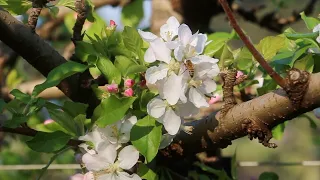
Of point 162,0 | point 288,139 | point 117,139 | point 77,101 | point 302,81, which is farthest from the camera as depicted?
point 288,139

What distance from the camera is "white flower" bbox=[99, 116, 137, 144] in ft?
2.20

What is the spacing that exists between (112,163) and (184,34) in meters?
0.15

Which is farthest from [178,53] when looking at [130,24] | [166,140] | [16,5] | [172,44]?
[130,24]

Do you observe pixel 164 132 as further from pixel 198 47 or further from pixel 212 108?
pixel 212 108

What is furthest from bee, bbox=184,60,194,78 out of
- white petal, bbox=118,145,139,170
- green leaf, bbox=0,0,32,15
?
green leaf, bbox=0,0,32,15

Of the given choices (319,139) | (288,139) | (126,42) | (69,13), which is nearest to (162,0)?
(69,13)

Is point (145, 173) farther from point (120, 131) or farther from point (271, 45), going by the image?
point (271, 45)

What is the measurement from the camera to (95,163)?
0.67m

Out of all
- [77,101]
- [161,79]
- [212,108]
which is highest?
[161,79]

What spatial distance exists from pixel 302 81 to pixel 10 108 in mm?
323

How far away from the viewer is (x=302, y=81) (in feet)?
1.81

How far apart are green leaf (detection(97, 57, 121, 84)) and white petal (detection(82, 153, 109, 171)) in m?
0.08

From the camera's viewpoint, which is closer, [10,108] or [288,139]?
[10,108]

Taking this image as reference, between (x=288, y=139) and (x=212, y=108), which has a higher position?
(x=212, y=108)
